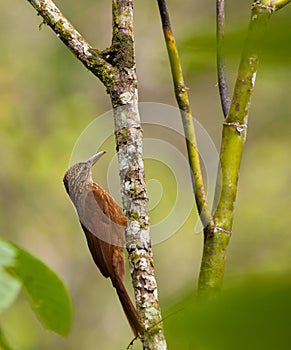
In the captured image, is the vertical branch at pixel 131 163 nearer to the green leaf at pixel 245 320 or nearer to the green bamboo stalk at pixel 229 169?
the green bamboo stalk at pixel 229 169

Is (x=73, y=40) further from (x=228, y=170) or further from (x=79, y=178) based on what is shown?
(x=79, y=178)

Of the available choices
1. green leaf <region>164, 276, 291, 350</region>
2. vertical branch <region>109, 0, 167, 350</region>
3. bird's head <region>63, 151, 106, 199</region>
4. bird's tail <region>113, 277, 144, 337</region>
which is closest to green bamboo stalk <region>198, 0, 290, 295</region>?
vertical branch <region>109, 0, 167, 350</region>

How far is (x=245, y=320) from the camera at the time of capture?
219 mm

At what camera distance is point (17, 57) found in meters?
7.58

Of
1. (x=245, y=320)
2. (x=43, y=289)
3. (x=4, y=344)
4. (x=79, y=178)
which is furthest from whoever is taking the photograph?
(x=79, y=178)

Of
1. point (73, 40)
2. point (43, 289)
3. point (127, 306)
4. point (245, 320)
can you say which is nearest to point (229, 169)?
point (73, 40)

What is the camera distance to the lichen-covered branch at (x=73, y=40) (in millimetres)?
1649

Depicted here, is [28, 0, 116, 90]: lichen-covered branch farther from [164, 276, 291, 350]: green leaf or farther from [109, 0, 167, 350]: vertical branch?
[164, 276, 291, 350]: green leaf

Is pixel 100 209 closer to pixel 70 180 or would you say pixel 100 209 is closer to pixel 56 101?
pixel 70 180

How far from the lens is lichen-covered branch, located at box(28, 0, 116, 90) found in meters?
1.65

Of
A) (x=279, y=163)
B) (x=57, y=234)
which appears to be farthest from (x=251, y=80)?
(x=57, y=234)

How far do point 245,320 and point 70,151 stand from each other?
6.86 metres

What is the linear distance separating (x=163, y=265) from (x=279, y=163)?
1.54 meters

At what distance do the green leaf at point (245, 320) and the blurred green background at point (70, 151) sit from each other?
246 inches
